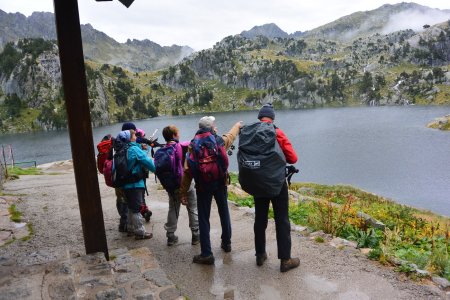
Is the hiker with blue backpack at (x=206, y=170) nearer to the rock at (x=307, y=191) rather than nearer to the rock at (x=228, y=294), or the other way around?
the rock at (x=228, y=294)

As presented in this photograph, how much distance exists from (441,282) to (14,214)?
33.4 ft

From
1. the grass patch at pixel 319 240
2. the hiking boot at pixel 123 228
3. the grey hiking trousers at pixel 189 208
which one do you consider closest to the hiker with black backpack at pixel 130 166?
the grey hiking trousers at pixel 189 208

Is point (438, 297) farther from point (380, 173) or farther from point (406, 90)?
point (406, 90)

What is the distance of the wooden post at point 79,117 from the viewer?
5.21 meters

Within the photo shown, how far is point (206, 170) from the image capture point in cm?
648

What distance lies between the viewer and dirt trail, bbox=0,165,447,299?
18.8 ft

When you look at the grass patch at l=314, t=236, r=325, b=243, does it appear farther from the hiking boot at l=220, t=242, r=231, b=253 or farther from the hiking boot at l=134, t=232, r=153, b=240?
the hiking boot at l=134, t=232, r=153, b=240

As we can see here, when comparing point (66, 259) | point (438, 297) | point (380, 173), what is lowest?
point (380, 173)

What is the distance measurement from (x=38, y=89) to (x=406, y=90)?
15858cm

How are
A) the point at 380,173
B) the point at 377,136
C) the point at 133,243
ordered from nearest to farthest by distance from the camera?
the point at 133,243
the point at 380,173
the point at 377,136

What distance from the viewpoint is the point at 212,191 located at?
22.3 ft

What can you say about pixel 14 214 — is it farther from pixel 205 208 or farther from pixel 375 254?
pixel 375 254

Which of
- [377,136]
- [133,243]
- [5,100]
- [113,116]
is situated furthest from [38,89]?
[133,243]

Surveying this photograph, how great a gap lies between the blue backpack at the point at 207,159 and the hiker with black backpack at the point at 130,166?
1.29 meters
